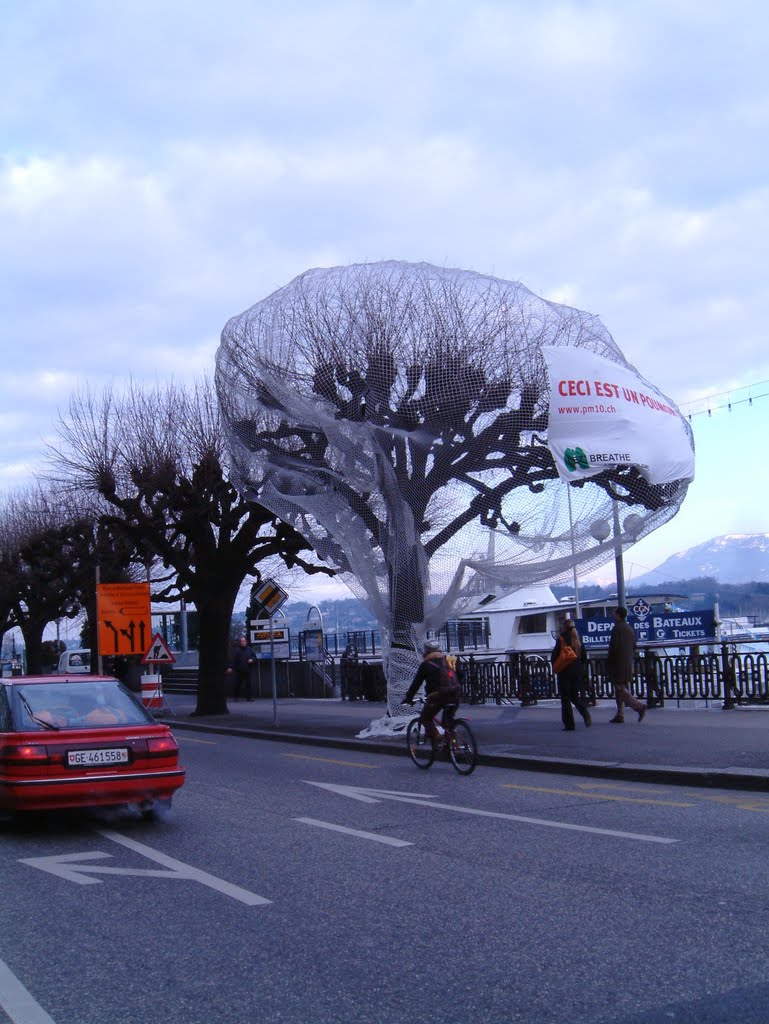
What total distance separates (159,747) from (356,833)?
6.51ft

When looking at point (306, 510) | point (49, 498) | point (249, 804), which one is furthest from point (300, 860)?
point (49, 498)

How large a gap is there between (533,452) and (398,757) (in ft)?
16.6

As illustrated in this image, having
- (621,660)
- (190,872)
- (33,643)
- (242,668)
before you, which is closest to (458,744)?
(621,660)

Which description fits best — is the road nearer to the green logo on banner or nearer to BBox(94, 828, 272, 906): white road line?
BBox(94, 828, 272, 906): white road line

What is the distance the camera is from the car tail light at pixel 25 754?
A: 30.1 ft

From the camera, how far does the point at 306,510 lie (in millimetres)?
18453

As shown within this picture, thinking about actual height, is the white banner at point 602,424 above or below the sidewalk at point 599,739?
above

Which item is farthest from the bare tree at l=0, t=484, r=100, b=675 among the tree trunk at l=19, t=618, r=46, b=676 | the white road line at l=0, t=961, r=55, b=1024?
the white road line at l=0, t=961, r=55, b=1024

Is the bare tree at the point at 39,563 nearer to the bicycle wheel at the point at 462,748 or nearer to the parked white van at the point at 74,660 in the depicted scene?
the parked white van at the point at 74,660

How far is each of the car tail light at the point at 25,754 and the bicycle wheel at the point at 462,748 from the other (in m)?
5.52

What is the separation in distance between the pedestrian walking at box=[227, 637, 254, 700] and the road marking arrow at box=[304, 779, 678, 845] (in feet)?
Answer: 73.2

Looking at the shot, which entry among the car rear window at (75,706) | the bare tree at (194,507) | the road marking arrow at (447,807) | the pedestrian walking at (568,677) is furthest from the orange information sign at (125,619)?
the car rear window at (75,706)

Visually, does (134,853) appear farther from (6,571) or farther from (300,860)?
(6,571)

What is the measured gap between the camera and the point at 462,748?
43.5 feet
